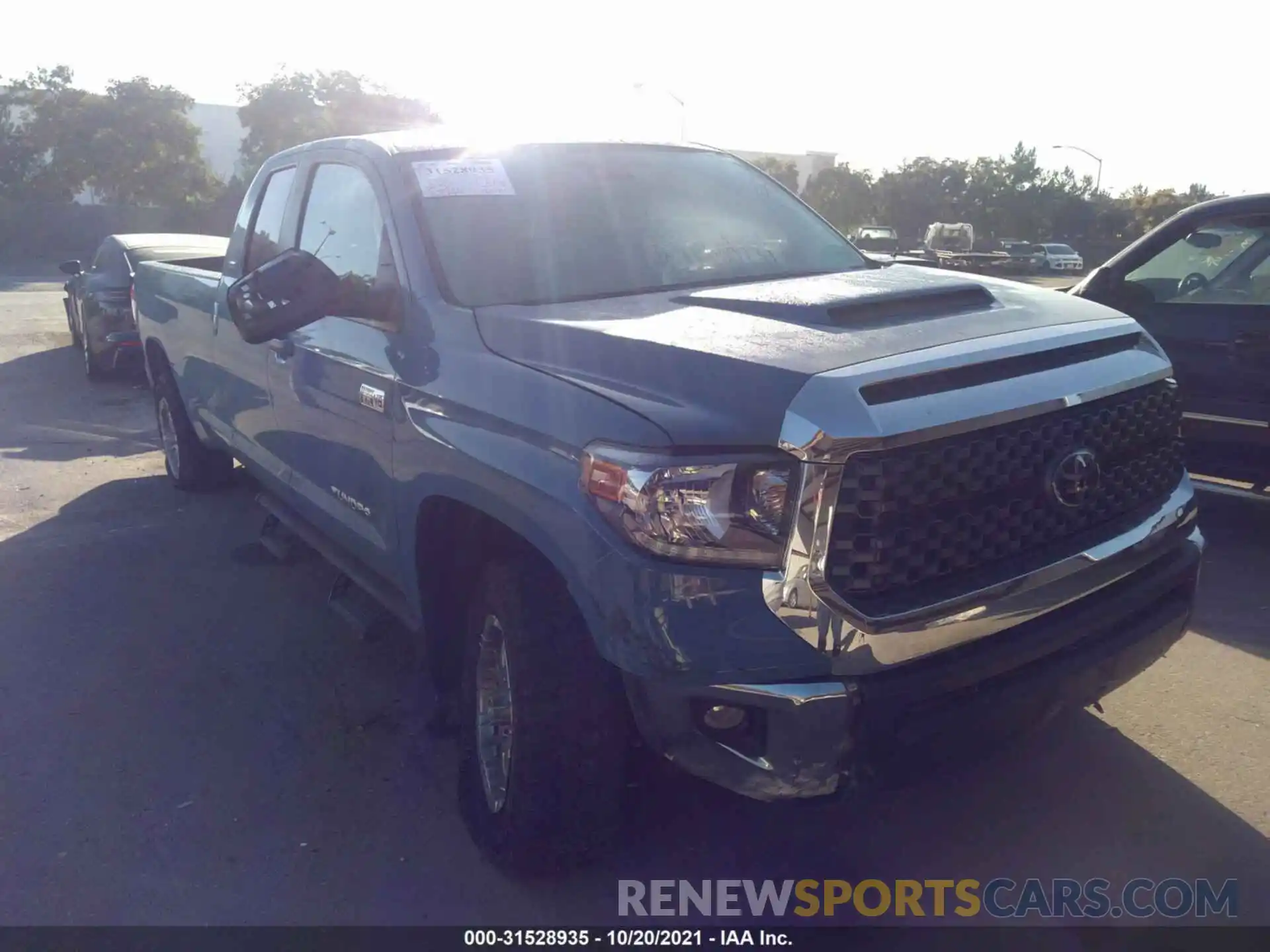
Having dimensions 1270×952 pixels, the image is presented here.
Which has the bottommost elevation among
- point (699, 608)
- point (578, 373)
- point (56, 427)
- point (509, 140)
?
point (56, 427)

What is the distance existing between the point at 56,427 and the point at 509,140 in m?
6.99

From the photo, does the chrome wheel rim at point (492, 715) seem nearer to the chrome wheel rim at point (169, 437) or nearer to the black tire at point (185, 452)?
the black tire at point (185, 452)

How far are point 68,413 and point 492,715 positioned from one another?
27.7 feet

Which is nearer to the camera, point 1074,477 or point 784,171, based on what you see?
point 1074,477

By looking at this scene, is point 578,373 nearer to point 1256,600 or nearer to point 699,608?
point 699,608

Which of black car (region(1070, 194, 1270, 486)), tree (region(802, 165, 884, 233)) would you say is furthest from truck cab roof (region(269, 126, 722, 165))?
tree (region(802, 165, 884, 233))

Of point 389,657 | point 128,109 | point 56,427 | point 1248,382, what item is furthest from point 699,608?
point 128,109

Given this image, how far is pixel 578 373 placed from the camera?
272cm

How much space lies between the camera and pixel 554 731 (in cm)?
268

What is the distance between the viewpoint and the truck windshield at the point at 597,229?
3455mm

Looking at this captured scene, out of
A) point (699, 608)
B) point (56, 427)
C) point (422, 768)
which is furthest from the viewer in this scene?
Result: point (56, 427)

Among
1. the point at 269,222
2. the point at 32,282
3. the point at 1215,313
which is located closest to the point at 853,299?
the point at 269,222

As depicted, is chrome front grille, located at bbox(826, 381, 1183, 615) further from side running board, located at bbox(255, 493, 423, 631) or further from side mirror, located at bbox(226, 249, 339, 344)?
side mirror, located at bbox(226, 249, 339, 344)

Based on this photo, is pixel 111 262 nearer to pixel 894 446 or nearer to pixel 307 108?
pixel 894 446
